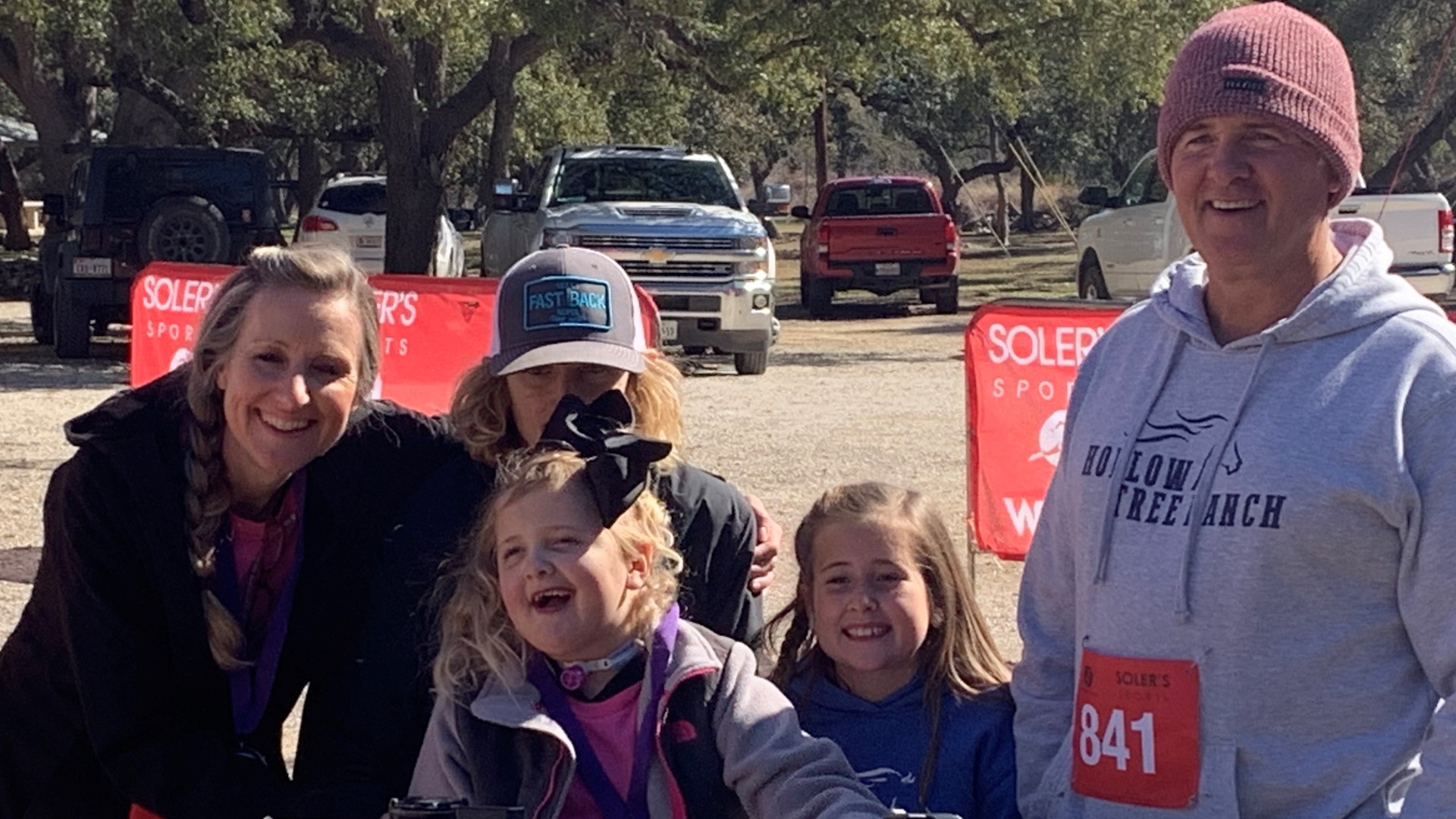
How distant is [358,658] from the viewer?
3.17m

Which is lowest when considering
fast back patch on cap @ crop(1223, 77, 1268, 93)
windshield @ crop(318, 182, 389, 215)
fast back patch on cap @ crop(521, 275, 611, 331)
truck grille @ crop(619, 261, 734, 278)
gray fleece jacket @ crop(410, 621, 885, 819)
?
gray fleece jacket @ crop(410, 621, 885, 819)

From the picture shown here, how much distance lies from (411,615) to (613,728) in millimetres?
408

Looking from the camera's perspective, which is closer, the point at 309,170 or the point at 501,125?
the point at 501,125

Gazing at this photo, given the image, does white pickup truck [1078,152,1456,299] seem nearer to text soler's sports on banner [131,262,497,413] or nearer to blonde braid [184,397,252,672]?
text soler's sports on banner [131,262,497,413]

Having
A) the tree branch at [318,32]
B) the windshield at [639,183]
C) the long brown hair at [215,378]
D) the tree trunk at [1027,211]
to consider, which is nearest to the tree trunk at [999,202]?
the tree trunk at [1027,211]

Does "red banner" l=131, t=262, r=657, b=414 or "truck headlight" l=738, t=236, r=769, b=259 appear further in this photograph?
Result: "truck headlight" l=738, t=236, r=769, b=259

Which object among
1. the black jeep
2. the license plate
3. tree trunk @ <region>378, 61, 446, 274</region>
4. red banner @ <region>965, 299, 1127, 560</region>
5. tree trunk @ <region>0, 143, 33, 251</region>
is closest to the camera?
red banner @ <region>965, 299, 1127, 560</region>

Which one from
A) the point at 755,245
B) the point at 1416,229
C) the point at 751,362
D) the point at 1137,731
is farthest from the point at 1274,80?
the point at 1416,229

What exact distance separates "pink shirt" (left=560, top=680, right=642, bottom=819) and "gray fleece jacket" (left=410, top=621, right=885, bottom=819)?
0.03 metres

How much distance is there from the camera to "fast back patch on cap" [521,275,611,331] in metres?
3.35

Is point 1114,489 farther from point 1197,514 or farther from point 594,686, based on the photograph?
point 594,686

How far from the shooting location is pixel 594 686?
2961mm

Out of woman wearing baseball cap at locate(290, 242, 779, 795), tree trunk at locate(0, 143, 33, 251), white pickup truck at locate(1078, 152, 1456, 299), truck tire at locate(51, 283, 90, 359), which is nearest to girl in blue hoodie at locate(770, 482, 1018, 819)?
woman wearing baseball cap at locate(290, 242, 779, 795)

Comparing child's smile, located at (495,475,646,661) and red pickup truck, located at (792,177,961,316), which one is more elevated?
red pickup truck, located at (792,177,961,316)
